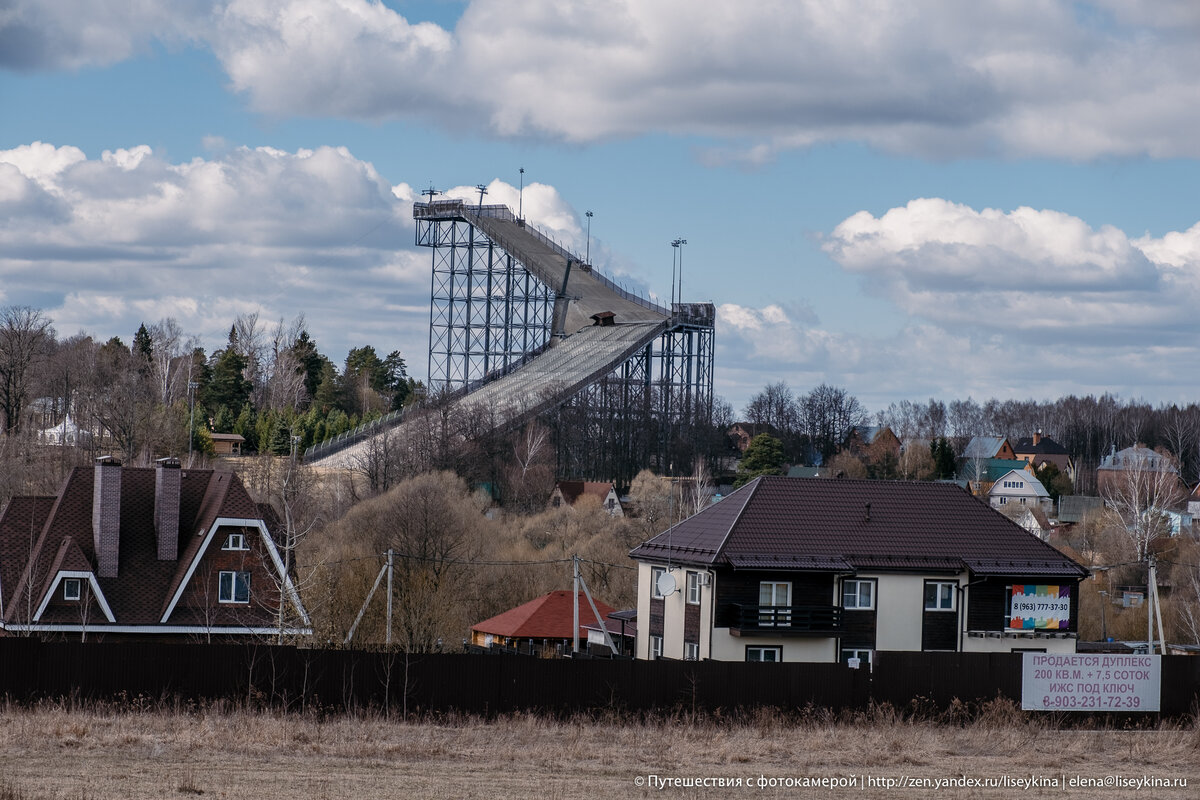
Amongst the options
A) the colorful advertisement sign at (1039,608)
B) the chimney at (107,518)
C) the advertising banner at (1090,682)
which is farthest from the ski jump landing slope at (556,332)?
the advertising banner at (1090,682)

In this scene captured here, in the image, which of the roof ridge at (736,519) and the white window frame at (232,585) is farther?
the roof ridge at (736,519)

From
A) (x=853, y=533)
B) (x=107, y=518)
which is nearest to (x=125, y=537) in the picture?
(x=107, y=518)

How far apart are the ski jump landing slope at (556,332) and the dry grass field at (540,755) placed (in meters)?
58.0

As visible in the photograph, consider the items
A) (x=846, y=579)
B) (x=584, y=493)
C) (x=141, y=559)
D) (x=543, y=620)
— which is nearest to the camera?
(x=141, y=559)

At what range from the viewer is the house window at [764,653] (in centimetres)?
3981

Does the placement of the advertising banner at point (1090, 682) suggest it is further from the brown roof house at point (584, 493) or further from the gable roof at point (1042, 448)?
the gable roof at point (1042, 448)

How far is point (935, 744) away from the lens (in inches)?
987

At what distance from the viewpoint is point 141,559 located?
130ft

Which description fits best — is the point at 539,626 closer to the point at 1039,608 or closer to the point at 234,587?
the point at 234,587

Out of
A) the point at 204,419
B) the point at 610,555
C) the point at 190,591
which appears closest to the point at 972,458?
the point at 204,419

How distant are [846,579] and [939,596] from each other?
288 centimetres

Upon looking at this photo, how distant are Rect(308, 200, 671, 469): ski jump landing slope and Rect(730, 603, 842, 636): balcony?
149 ft

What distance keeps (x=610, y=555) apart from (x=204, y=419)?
58.7 metres

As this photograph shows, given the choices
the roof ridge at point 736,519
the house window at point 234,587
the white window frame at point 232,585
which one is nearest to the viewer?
the white window frame at point 232,585
